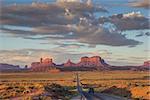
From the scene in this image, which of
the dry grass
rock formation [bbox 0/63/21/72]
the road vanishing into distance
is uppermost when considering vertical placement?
rock formation [bbox 0/63/21/72]

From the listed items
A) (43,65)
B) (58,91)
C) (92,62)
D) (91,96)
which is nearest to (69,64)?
(92,62)

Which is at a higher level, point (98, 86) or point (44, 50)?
point (44, 50)

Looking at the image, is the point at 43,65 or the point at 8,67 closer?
the point at 8,67

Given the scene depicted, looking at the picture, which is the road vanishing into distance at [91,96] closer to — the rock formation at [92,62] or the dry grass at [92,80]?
the dry grass at [92,80]

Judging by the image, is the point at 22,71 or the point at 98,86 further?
the point at 98,86

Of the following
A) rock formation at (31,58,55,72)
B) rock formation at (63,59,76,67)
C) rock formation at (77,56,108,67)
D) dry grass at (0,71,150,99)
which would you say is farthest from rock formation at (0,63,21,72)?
rock formation at (77,56,108,67)

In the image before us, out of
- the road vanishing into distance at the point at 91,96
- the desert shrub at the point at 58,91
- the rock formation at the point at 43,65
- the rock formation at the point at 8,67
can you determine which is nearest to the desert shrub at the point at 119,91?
the road vanishing into distance at the point at 91,96

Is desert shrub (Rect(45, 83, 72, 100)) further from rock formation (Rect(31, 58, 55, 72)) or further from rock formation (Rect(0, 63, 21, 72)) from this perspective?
rock formation (Rect(0, 63, 21, 72))

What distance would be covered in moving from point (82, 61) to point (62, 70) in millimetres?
874

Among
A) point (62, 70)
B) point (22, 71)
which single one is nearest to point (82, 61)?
point (62, 70)

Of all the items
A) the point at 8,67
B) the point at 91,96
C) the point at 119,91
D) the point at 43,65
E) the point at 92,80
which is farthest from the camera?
the point at 119,91

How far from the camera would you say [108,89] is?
21.2m

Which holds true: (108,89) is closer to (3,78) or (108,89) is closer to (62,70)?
(62,70)

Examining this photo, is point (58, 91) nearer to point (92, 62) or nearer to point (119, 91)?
point (92, 62)
